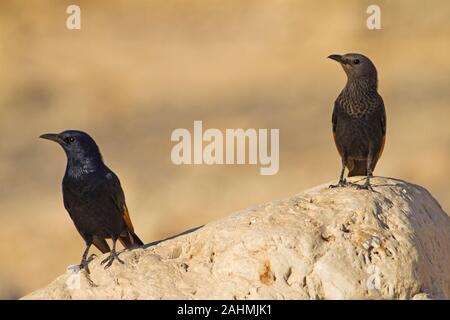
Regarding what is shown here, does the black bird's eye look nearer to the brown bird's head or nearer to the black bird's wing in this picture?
the black bird's wing

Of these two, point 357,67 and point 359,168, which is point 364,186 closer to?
point 359,168

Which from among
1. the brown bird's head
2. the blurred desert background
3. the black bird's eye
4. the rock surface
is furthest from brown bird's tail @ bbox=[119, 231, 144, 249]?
the blurred desert background

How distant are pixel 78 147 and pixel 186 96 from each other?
11.2 m

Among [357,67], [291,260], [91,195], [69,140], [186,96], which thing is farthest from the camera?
[186,96]

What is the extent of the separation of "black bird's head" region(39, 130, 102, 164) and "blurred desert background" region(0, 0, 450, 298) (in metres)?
5.96

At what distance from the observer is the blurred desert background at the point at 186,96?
54.3ft

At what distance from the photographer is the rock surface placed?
7.80m

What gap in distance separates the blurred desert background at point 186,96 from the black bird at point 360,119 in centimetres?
590

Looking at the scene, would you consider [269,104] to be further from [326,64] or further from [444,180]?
[444,180]

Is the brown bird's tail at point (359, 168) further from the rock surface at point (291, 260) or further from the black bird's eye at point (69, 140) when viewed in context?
the black bird's eye at point (69, 140)

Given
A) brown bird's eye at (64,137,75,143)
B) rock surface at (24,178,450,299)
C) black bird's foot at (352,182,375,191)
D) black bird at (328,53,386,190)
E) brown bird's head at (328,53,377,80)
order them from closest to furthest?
rock surface at (24,178,450,299)
black bird's foot at (352,182,375,191)
brown bird's eye at (64,137,75,143)
black bird at (328,53,386,190)
brown bird's head at (328,53,377,80)

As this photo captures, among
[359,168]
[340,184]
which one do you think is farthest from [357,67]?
[340,184]

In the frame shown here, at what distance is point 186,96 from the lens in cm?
2036
